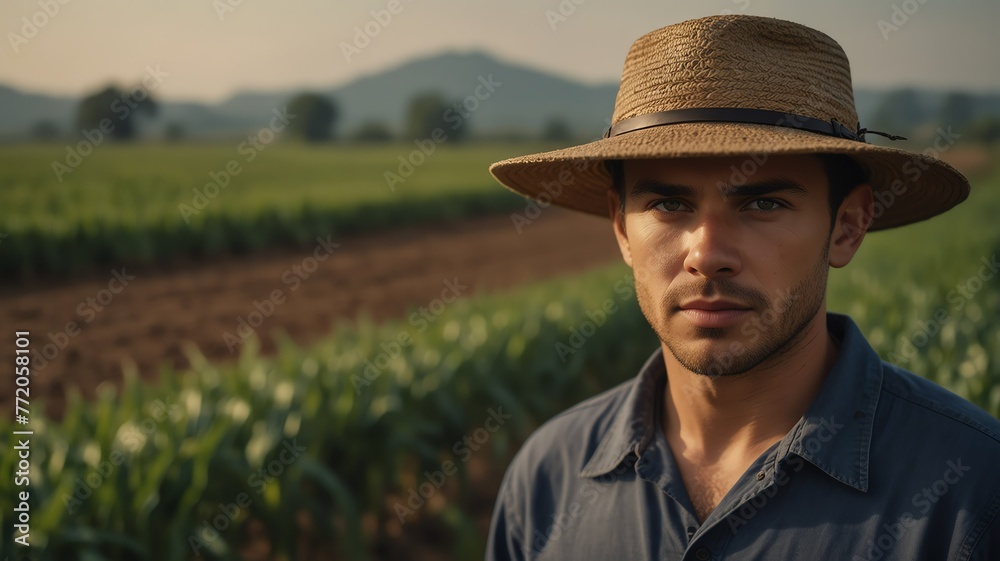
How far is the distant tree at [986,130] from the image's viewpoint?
225 feet

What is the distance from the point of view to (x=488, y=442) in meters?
4.72

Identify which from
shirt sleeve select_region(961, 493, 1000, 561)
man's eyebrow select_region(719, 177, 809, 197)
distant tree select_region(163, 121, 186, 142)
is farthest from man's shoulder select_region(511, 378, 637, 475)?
distant tree select_region(163, 121, 186, 142)

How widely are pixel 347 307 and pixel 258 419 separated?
747cm

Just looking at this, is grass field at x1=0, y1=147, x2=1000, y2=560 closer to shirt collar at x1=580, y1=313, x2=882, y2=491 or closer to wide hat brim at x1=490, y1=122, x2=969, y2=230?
wide hat brim at x1=490, y1=122, x2=969, y2=230

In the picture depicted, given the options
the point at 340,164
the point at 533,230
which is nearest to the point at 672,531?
the point at 533,230

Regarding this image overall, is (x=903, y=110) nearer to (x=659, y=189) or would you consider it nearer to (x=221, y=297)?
(x=221, y=297)

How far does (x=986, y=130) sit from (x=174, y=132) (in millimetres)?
66071

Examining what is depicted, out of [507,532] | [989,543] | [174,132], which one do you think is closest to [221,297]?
[507,532]

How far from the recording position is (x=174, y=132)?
5200 centimetres

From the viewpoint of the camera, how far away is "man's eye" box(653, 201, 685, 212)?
1.68 m

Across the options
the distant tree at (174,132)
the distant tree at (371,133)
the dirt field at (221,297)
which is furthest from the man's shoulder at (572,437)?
the distant tree at (371,133)

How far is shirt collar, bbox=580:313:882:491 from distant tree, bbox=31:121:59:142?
123 ft

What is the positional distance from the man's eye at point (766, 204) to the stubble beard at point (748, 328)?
0.15m

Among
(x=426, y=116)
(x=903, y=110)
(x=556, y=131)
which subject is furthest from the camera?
(x=903, y=110)
